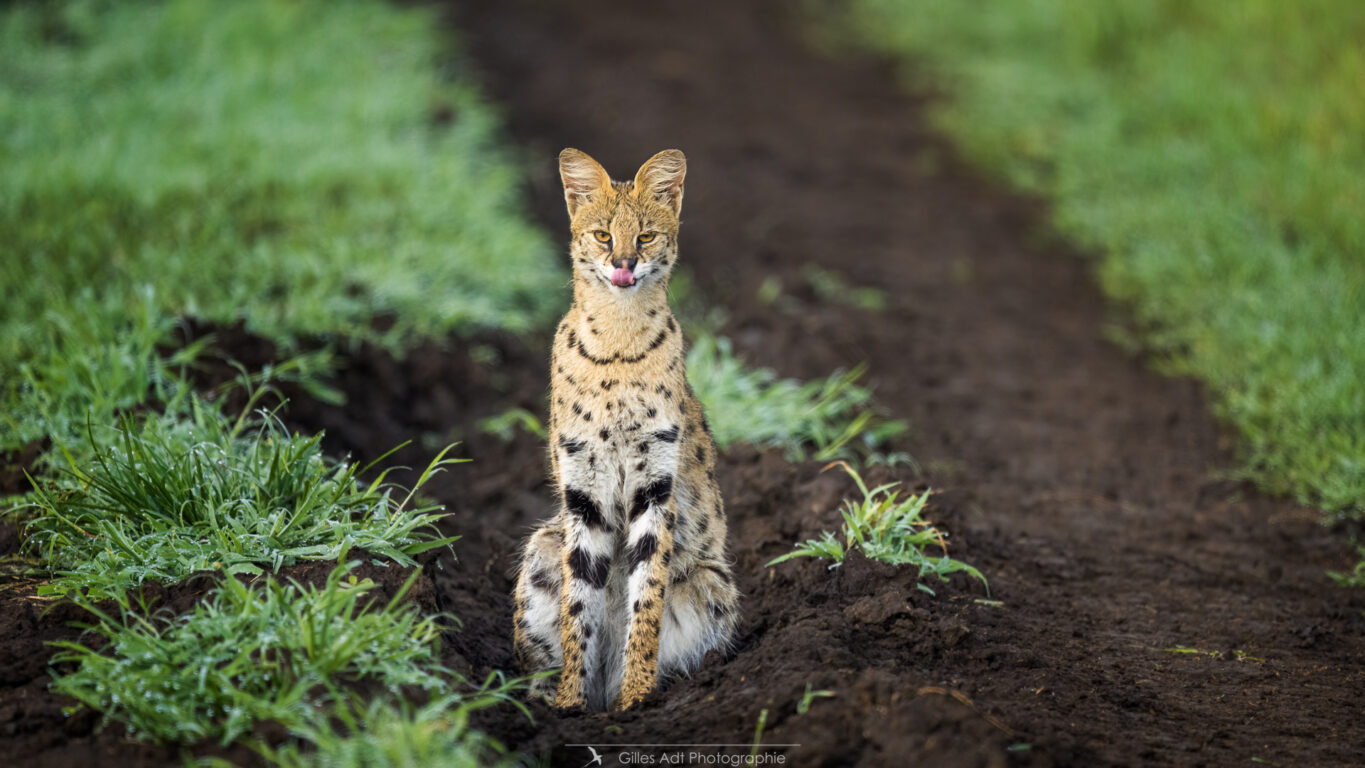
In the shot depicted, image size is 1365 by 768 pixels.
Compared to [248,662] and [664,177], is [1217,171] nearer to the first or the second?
[664,177]

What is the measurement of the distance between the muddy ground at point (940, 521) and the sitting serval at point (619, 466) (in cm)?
23

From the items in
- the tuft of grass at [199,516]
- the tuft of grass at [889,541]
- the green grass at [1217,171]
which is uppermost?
the green grass at [1217,171]

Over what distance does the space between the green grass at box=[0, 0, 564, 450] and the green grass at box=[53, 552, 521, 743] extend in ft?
4.58

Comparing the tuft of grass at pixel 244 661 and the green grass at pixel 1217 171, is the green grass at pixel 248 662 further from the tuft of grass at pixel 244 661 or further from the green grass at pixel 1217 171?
the green grass at pixel 1217 171

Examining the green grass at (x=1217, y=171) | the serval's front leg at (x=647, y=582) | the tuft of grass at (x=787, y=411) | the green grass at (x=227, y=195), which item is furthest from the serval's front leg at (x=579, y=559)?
the green grass at (x=1217, y=171)

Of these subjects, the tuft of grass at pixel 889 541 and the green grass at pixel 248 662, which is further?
the tuft of grass at pixel 889 541

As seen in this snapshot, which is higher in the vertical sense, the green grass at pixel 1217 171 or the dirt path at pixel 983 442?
the green grass at pixel 1217 171

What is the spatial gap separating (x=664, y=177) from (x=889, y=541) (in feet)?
5.27

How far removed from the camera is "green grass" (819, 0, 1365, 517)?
623 centimetres

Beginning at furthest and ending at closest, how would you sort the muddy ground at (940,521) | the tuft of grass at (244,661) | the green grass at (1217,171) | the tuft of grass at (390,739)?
the green grass at (1217,171) < the muddy ground at (940,521) < the tuft of grass at (244,661) < the tuft of grass at (390,739)

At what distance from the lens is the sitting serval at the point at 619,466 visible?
379 cm

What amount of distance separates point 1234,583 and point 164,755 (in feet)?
13.9

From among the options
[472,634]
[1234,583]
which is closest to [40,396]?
[472,634]

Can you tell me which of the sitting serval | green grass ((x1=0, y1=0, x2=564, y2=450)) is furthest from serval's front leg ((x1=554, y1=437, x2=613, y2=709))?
green grass ((x1=0, y1=0, x2=564, y2=450))
